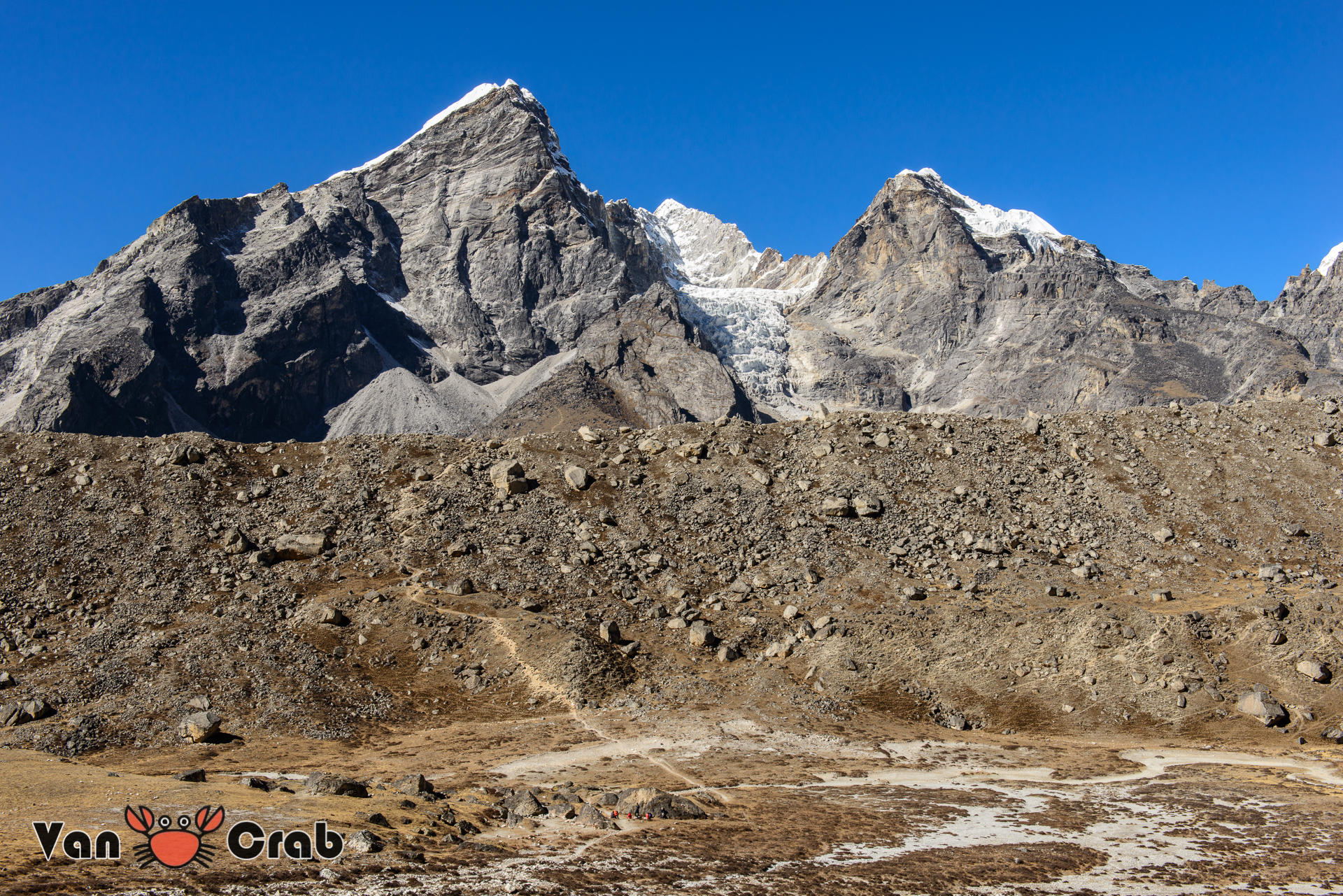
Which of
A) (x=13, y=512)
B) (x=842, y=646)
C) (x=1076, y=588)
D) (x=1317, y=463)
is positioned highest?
(x=1317, y=463)

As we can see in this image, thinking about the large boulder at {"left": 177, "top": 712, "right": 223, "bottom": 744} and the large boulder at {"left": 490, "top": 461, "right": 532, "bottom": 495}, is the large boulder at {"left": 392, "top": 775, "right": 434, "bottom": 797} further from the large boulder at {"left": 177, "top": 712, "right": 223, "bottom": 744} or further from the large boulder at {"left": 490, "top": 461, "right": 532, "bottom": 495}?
the large boulder at {"left": 490, "top": 461, "right": 532, "bottom": 495}

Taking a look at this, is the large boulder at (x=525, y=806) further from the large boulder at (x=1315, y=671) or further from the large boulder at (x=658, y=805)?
the large boulder at (x=1315, y=671)

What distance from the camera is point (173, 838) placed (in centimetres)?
1891

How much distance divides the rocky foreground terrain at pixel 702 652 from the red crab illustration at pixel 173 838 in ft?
1.80

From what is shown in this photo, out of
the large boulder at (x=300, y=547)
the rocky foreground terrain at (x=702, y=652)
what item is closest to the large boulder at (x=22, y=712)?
the rocky foreground terrain at (x=702, y=652)

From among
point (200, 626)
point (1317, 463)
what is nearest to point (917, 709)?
point (200, 626)

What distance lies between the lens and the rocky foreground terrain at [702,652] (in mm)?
23438

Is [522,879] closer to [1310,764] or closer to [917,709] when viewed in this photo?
[917,709]

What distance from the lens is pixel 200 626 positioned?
140 feet

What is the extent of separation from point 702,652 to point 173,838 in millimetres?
30298

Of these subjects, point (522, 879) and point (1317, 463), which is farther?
point (1317, 463)

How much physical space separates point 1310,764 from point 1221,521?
89.3 ft

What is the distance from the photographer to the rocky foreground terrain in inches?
923

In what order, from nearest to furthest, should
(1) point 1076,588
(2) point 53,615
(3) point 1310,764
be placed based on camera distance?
(3) point 1310,764 → (2) point 53,615 → (1) point 1076,588
